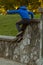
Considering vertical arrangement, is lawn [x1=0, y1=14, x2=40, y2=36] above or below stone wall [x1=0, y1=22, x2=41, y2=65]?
below

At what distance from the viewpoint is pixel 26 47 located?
9.90 metres

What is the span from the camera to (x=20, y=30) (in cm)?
1023

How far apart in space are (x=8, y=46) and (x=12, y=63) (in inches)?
29.2

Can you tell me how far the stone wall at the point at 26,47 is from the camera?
371 inches

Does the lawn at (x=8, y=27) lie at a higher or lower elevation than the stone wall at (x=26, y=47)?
lower

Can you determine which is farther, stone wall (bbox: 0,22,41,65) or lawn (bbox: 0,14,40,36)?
lawn (bbox: 0,14,40,36)

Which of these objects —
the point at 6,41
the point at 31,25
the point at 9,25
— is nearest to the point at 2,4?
the point at 9,25

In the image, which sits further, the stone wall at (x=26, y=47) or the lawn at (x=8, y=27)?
the lawn at (x=8, y=27)

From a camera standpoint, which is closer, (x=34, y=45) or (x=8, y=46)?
(x=34, y=45)

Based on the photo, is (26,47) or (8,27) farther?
(8,27)

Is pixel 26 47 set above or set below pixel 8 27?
above

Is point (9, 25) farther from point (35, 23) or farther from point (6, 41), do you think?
point (35, 23)

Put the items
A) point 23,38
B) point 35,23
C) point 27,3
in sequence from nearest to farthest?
point 35,23 < point 23,38 < point 27,3

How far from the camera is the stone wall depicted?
9.42 metres
